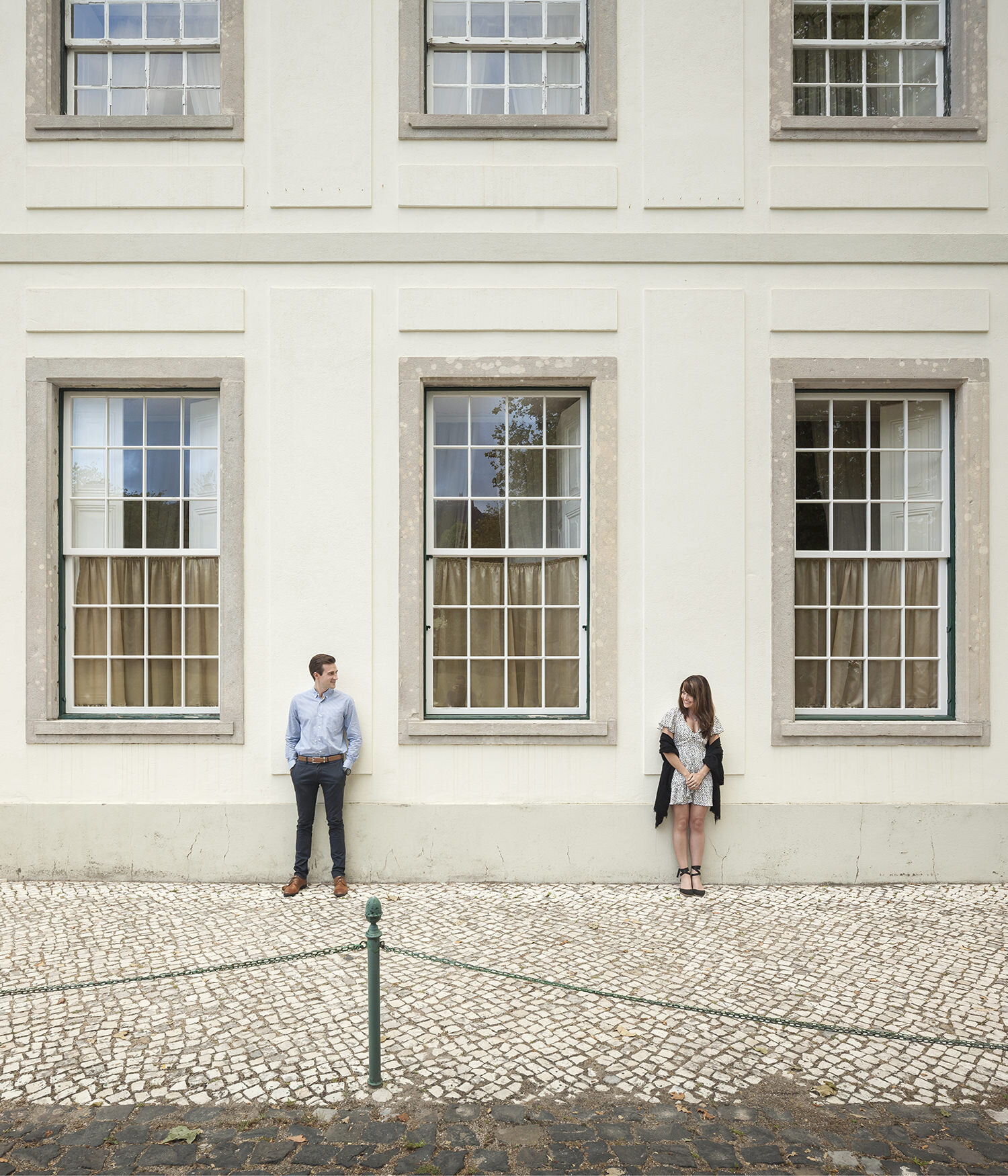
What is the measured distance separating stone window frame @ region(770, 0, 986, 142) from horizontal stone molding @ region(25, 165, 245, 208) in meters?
4.18

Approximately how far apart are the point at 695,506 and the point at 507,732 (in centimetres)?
227

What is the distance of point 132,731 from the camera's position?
627cm

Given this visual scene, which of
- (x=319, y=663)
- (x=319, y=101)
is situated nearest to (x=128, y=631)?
(x=319, y=663)

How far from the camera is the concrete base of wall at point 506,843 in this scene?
244 inches

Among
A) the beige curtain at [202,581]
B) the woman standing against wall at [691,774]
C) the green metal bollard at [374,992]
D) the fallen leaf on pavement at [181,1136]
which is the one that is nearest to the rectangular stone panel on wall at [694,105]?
the woman standing against wall at [691,774]

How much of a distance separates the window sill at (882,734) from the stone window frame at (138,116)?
246 inches

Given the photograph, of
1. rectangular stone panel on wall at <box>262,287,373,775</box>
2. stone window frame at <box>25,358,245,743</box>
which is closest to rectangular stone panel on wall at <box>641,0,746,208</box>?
rectangular stone panel on wall at <box>262,287,373,775</box>

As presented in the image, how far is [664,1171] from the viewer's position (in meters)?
2.94

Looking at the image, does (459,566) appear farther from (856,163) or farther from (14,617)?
(856,163)

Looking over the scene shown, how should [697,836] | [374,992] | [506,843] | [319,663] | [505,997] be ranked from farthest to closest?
[506,843] < [697,836] < [319,663] < [505,997] < [374,992]

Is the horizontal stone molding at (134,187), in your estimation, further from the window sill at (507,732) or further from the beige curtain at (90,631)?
the window sill at (507,732)

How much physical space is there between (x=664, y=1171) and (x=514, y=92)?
7.11m

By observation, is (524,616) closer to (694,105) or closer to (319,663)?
(319,663)

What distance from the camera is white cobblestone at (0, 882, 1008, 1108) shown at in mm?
3539
